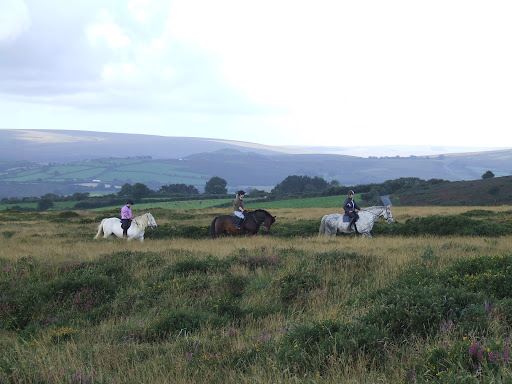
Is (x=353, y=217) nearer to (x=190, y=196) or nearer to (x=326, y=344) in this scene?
(x=326, y=344)

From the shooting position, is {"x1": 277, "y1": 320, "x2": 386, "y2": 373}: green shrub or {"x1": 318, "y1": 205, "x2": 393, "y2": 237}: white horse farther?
{"x1": 318, "y1": 205, "x2": 393, "y2": 237}: white horse

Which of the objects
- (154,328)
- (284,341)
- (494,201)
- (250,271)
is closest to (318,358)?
(284,341)

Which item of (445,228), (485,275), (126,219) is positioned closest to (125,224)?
(126,219)

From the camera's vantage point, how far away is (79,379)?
15.2 ft

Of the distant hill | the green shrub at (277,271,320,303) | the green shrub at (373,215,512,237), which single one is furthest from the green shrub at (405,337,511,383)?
the distant hill

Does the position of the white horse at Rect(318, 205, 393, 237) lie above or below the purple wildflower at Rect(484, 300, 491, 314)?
below

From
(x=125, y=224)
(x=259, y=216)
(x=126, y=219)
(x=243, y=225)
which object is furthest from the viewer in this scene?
(x=259, y=216)

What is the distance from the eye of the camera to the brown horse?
71.3 ft

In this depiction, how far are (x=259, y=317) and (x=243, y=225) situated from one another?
14133 mm

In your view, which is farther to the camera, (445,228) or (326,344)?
(445,228)

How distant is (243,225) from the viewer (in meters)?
21.7

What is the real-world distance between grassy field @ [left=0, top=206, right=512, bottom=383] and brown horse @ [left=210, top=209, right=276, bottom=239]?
804 cm

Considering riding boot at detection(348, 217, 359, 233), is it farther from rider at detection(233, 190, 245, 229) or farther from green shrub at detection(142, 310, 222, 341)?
green shrub at detection(142, 310, 222, 341)

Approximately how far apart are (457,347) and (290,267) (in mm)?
6224
